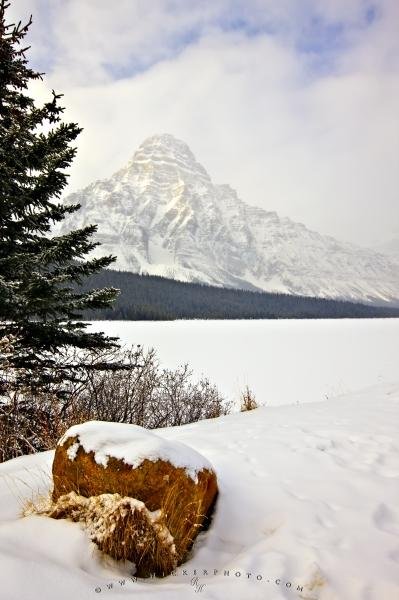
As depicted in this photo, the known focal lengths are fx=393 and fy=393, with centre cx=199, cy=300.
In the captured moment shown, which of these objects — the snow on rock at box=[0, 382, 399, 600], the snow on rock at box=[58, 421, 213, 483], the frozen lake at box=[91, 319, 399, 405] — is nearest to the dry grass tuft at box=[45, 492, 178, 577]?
the snow on rock at box=[0, 382, 399, 600]

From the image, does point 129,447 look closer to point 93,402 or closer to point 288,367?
point 93,402

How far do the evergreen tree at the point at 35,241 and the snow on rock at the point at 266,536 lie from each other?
7.30 feet

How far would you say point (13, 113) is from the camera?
235 inches

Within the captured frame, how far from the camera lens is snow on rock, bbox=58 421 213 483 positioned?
3121mm

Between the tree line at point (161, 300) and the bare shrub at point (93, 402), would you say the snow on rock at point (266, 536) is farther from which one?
the tree line at point (161, 300)

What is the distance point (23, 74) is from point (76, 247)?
2.69m

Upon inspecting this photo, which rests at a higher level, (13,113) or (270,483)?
(13,113)

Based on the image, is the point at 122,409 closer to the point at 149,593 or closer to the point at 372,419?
the point at 372,419

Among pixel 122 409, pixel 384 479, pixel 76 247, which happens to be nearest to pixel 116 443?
pixel 384 479

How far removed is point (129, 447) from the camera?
3197 millimetres

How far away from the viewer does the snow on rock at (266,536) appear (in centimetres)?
231

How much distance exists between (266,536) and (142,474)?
1.10 m

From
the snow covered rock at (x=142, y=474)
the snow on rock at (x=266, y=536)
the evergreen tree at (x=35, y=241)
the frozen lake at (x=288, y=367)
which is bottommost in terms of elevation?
the frozen lake at (x=288, y=367)

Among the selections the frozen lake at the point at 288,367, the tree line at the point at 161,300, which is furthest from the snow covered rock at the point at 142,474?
the tree line at the point at 161,300
